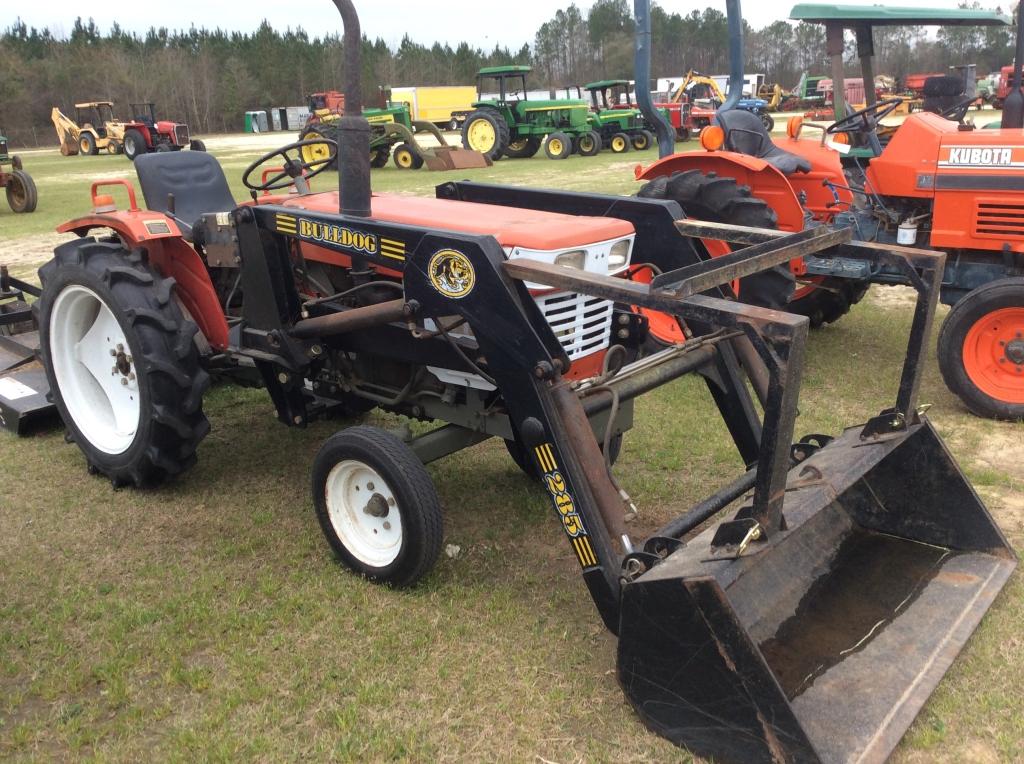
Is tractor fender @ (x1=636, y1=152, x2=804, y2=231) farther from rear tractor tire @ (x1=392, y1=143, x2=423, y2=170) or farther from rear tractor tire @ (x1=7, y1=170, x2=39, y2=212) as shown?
rear tractor tire @ (x1=392, y1=143, x2=423, y2=170)

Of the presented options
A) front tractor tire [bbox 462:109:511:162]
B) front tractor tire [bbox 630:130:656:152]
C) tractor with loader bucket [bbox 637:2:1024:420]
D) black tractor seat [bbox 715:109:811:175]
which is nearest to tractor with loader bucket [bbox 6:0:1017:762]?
tractor with loader bucket [bbox 637:2:1024:420]

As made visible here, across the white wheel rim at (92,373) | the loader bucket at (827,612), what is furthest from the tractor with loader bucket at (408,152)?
the loader bucket at (827,612)

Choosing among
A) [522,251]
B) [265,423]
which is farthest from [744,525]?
[265,423]

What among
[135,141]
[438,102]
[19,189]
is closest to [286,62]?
[438,102]

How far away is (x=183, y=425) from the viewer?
3504 millimetres

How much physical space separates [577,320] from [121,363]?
1994 mm

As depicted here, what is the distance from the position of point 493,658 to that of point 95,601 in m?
1.39

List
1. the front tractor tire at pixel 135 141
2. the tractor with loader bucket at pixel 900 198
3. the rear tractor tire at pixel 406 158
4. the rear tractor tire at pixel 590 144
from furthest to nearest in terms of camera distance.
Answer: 1. the front tractor tire at pixel 135 141
2. the rear tractor tire at pixel 590 144
3. the rear tractor tire at pixel 406 158
4. the tractor with loader bucket at pixel 900 198

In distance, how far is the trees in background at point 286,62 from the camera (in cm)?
4259

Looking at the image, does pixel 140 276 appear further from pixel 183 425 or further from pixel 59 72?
pixel 59 72

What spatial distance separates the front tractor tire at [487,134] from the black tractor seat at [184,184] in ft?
52.6

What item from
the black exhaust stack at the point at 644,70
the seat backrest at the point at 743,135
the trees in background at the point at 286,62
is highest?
the trees in background at the point at 286,62

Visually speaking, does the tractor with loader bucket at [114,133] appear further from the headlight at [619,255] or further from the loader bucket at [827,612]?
the loader bucket at [827,612]

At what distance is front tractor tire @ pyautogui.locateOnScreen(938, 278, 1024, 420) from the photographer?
4.34m
